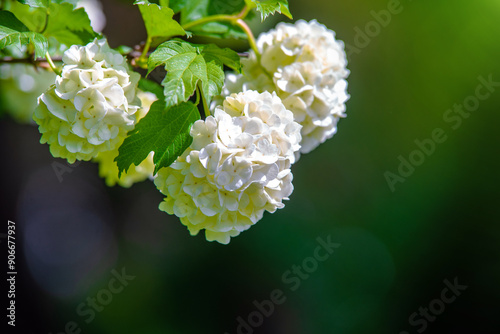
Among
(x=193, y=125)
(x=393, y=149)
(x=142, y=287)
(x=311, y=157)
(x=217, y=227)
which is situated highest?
(x=193, y=125)

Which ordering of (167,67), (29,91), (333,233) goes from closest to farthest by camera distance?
1. (167,67)
2. (29,91)
3. (333,233)

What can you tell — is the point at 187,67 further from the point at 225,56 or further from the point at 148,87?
the point at 148,87

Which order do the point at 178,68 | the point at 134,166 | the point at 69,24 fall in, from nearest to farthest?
the point at 178,68 → the point at 69,24 → the point at 134,166

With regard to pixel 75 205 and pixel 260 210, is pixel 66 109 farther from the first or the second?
pixel 75 205

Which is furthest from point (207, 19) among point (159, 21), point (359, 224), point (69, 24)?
point (359, 224)

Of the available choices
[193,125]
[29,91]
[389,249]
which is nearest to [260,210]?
[193,125]

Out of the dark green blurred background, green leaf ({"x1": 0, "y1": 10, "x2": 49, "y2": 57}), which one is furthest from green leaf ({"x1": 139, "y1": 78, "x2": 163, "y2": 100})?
the dark green blurred background

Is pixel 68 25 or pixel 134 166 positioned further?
pixel 134 166
